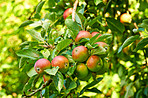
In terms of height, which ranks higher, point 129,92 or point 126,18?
point 126,18

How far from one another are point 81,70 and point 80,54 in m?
0.08

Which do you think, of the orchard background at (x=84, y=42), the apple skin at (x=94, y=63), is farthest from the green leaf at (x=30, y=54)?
the apple skin at (x=94, y=63)

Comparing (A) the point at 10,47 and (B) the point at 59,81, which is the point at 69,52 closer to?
(B) the point at 59,81

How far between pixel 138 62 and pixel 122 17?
39cm

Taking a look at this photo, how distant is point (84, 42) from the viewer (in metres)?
0.86

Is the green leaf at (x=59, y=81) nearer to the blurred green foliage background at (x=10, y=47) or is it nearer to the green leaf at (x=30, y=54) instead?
the green leaf at (x=30, y=54)

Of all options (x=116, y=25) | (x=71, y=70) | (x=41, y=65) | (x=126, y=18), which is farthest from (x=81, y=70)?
(x=126, y=18)

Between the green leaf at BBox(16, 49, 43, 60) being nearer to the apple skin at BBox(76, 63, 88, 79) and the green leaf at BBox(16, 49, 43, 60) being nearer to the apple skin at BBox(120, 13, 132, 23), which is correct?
the apple skin at BBox(76, 63, 88, 79)

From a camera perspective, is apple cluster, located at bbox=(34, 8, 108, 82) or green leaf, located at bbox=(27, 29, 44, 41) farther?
green leaf, located at bbox=(27, 29, 44, 41)

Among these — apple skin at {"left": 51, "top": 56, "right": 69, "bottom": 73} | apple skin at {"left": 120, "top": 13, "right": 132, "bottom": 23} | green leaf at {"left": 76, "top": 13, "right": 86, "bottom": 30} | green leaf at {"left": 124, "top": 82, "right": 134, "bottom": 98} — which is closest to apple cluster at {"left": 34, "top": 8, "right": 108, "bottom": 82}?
apple skin at {"left": 51, "top": 56, "right": 69, "bottom": 73}

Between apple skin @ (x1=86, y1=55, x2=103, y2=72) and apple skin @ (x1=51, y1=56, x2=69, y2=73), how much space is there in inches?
3.9

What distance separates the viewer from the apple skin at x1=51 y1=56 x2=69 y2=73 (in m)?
0.77

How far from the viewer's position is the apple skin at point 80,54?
0.78 meters

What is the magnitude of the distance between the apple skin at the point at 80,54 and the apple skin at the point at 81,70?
0.03m
